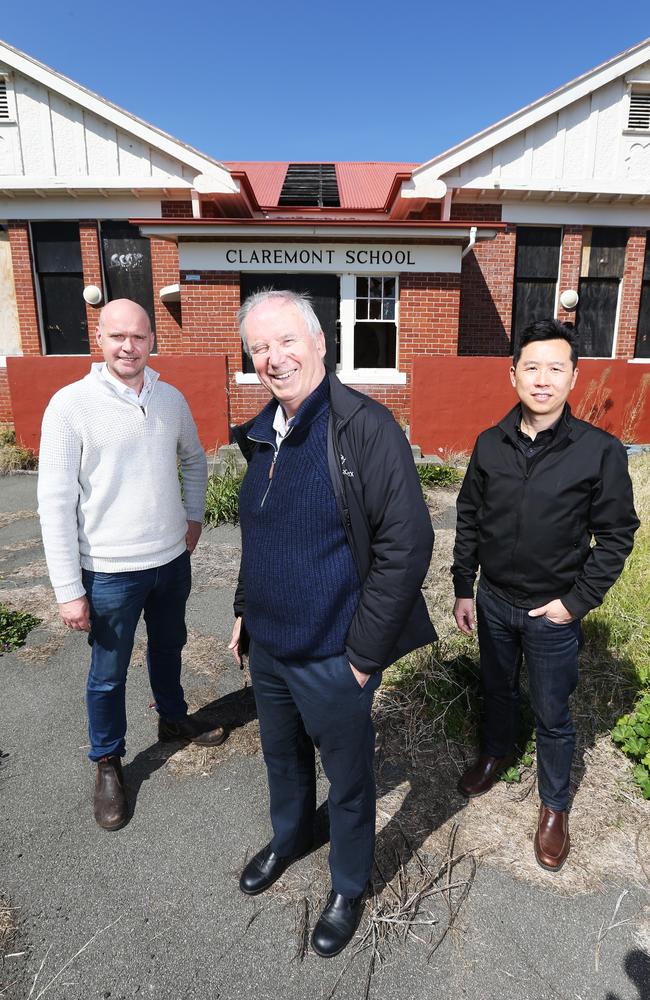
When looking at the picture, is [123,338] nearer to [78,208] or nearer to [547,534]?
[547,534]

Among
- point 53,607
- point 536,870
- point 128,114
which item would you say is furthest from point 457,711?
point 128,114

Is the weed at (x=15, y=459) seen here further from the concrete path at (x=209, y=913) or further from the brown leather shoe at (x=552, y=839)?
the brown leather shoe at (x=552, y=839)

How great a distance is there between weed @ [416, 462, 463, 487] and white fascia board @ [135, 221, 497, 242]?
12.9 ft

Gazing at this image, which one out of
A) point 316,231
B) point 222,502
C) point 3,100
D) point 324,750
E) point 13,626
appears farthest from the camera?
point 3,100

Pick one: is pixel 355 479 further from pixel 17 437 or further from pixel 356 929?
pixel 17 437

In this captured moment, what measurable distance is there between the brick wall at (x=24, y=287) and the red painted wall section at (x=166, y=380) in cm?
305

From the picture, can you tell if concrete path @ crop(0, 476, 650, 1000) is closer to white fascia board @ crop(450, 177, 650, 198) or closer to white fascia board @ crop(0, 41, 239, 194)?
white fascia board @ crop(0, 41, 239, 194)

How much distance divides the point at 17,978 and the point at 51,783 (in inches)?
36.8

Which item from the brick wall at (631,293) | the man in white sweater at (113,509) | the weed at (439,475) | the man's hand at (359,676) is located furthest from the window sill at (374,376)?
the man's hand at (359,676)

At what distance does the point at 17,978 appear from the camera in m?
1.85

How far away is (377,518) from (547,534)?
0.79 m

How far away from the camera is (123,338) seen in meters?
2.28

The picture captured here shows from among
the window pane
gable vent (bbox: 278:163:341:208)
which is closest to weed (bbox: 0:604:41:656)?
the window pane

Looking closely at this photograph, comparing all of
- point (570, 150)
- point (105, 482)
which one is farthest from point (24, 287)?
point (105, 482)
